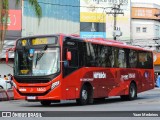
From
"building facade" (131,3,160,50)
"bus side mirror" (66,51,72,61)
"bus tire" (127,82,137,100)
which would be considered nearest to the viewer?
"bus side mirror" (66,51,72,61)

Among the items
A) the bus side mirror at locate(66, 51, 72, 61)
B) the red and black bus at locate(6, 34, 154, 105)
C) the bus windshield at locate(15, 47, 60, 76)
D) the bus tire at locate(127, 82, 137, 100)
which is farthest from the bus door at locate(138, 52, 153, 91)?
the bus windshield at locate(15, 47, 60, 76)

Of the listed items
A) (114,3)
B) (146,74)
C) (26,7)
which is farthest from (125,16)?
(146,74)

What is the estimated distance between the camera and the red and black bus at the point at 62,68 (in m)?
18.8

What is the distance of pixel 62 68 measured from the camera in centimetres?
1880

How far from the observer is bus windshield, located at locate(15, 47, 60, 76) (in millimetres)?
18844

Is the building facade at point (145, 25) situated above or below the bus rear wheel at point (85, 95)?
above

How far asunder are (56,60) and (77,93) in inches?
81.8

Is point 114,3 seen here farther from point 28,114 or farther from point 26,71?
point 28,114

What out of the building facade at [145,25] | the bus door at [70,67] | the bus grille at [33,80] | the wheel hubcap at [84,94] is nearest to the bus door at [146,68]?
the wheel hubcap at [84,94]

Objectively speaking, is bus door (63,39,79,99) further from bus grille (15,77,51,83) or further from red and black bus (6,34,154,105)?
bus grille (15,77,51,83)

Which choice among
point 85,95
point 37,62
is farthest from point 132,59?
point 37,62

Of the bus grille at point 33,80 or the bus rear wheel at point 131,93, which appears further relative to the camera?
the bus rear wheel at point 131,93

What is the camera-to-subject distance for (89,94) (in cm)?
2102

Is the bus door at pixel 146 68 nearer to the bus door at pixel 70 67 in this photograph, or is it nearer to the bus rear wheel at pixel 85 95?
the bus rear wheel at pixel 85 95
